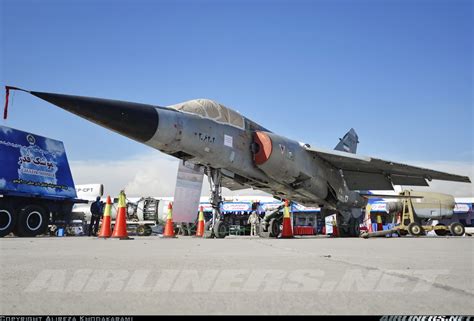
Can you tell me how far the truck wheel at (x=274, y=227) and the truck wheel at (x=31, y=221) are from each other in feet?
23.2

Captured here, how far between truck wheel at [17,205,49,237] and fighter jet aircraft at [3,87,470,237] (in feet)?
18.9

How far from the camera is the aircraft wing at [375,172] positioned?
12.6m

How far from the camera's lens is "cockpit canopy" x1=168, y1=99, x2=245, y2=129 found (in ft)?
31.3

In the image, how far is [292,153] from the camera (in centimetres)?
1145

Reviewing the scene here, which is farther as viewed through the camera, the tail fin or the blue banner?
the tail fin

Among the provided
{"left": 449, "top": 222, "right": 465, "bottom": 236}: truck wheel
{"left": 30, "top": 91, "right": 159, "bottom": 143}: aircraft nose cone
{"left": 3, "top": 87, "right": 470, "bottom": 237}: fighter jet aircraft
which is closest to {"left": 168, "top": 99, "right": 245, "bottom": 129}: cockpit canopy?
Answer: {"left": 3, "top": 87, "right": 470, "bottom": 237}: fighter jet aircraft

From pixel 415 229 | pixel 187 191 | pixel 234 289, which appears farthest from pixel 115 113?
pixel 415 229

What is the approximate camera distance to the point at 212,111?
32.7 feet

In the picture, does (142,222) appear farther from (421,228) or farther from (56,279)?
(56,279)

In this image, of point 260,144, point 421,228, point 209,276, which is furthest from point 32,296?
point 421,228

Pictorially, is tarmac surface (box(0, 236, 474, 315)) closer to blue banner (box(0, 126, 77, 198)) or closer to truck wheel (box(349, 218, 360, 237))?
blue banner (box(0, 126, 77, 198))

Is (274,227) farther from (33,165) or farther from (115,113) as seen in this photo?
(33,165)

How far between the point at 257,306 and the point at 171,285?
2.50 feet

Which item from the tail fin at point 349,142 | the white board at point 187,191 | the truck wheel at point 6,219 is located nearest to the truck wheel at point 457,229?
the tail fin at point 349,142
